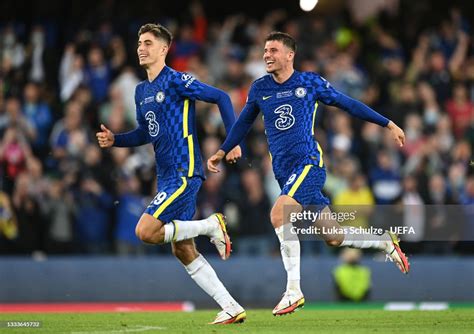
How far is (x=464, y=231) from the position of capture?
1611 cm

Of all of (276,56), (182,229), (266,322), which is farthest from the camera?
(266,322)

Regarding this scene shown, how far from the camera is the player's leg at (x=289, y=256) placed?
35.0 feet

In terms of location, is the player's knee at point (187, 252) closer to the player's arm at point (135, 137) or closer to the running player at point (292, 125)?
the running player at point (292, 125)

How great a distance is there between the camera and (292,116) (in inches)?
433

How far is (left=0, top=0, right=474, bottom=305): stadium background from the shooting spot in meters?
16.9

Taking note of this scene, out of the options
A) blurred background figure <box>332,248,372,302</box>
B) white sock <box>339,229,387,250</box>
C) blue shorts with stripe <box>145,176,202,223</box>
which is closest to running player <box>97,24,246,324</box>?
blue shorts with stripe <box>145,176,202,223</box>

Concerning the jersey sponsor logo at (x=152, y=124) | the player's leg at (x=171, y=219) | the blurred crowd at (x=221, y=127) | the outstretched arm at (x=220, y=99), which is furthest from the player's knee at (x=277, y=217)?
the blurred crowd at (x=221, y=127)

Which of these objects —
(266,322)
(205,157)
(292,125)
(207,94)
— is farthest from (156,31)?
(205,157)

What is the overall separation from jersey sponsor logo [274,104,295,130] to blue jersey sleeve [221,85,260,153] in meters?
0.31

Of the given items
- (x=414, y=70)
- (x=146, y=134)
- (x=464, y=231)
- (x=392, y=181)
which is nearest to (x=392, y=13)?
(x=414, y=70)

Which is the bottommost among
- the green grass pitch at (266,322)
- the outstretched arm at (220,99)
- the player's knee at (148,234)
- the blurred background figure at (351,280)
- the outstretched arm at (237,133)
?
the blurred background figure at (351,280)

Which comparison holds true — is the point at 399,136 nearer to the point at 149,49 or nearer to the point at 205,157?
the point at 149,49

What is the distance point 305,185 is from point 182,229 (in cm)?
129

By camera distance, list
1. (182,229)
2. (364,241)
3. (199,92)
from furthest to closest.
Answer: (364,241)
(199,92)
(182,229)
